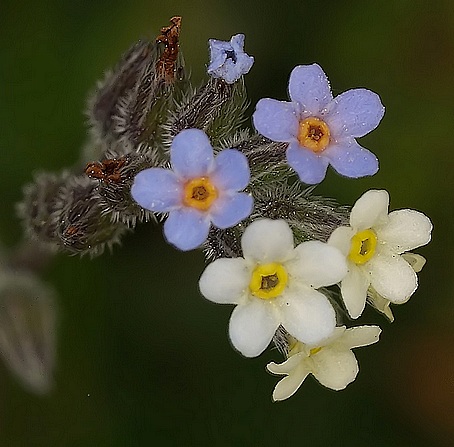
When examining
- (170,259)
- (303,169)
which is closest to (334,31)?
(170,259)

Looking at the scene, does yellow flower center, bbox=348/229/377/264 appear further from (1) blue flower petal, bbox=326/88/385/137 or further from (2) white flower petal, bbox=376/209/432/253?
(1) blue flower petal, bbox=326/88/385/137

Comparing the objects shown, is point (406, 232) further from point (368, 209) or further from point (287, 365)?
point (287, 365)

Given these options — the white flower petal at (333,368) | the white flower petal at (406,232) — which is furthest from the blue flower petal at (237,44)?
the white flower petal at (333,368)

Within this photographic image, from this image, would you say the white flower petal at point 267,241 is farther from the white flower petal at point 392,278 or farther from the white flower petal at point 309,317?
the white flower petal at point 392,278

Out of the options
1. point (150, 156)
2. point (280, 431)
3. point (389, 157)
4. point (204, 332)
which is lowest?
point (280, 431)

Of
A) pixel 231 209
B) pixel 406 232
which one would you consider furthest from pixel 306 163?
pixel 406 232

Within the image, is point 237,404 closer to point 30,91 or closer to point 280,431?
point 280,431
